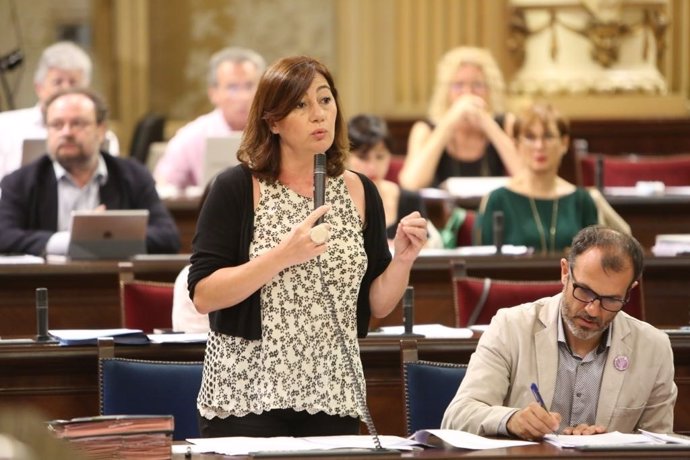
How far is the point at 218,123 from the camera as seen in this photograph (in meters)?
8.22

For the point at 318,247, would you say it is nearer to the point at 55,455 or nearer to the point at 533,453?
the point at 533,453

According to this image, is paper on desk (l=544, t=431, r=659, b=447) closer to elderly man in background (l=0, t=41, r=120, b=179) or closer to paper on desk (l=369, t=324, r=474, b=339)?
paper on desk (l=369, t=324, r=474, b=339)

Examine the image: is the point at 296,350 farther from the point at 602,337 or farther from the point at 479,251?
the point at 479,251

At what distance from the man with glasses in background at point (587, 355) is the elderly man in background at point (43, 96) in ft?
14.3

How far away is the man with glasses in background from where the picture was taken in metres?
3.35

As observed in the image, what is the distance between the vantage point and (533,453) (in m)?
2.79

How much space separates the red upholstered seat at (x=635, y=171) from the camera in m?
8.31

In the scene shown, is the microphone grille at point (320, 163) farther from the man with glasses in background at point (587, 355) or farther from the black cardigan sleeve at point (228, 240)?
the man with glasses in background at point (587, 355)

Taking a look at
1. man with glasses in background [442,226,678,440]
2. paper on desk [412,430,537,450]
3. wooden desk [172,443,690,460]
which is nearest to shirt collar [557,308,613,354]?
man with glasses in background [442,226,678,440]

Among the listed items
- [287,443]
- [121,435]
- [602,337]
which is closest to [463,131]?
[602,337]

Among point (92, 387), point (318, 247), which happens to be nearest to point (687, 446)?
point (318, 247)

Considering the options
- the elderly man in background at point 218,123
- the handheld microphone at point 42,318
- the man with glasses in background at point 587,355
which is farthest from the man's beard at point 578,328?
the elderly man in background at point 218,123

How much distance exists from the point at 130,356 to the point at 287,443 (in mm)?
1094

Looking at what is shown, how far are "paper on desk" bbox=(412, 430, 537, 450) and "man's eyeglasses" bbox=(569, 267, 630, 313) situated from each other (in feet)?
1.62
